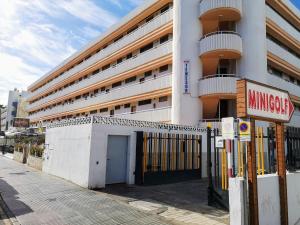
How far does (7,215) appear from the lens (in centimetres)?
834

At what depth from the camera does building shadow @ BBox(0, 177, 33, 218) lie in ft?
28.0

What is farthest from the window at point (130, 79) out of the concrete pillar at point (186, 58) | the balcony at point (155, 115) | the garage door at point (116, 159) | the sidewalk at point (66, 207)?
the sidewalk at point (66, 207)

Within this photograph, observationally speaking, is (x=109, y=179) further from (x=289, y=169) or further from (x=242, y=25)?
(x=242, y=25)

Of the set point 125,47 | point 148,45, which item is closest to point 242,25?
point 148,45

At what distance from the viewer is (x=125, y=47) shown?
28.7 meters

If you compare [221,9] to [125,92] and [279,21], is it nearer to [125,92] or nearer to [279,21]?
[279,21]

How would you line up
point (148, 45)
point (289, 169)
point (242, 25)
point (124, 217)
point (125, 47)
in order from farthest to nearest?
point (125, 47) → point (148, 45) → point (242, 25) → point (289, 169) → point (124, 217)

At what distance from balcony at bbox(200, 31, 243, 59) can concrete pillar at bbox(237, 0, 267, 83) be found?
34.3 inches

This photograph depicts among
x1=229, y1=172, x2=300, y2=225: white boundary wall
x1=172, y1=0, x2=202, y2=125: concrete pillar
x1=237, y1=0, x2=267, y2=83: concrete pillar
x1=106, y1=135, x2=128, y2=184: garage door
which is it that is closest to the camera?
x1=229, y1=172, x2=300, y2=225: white boundary wall

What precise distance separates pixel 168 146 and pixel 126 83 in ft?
51.7

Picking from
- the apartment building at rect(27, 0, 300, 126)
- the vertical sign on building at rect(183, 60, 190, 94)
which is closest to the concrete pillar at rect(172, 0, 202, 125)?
the apartment building at rect(27, 0, 300, 126)

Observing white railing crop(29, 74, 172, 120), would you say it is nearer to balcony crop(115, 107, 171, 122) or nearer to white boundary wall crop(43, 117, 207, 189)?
balcony crop(115, 107, 171, 122)

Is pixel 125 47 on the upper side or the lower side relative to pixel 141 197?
upper

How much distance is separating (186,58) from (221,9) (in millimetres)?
4627
